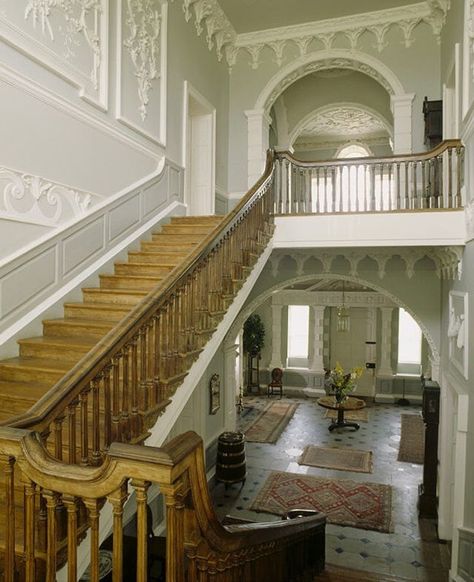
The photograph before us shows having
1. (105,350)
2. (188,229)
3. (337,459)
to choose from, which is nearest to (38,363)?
(105,350)

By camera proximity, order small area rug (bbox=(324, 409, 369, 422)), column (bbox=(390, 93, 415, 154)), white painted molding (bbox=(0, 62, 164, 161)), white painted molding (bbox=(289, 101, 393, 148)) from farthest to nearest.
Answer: small area rug (bbox=(324, 409, 369, 422))
white painted molding (bbox=(289, 101, 393, 148))
column (bbox=(390, 93, 415, 154))
white painted molding (bbox=(0, 62, 164, 161))

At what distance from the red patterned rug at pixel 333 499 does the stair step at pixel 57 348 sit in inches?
215

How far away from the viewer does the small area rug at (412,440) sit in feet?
33.1

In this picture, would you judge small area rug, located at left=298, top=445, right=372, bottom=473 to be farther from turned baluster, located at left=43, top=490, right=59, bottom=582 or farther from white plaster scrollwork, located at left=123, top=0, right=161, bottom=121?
turned baluster, located at left=43, top=490, right=59, bottom=582

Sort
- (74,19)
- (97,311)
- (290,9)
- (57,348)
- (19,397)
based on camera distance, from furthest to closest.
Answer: (290,9), (74,19), (97,311), (57,348), (19,397)

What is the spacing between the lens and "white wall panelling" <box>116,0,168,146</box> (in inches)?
217

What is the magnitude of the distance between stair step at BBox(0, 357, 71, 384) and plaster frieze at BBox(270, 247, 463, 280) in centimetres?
533

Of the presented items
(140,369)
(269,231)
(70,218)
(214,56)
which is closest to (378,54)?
(214,56)

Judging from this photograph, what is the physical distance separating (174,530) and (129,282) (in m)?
3.82

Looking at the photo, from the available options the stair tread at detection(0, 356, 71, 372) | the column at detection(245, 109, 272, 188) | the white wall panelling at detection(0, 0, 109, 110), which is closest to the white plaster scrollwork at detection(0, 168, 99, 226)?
the white wall panelling at detection(0, 0, 109, 110)

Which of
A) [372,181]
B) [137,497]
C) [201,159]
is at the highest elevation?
[201,159]

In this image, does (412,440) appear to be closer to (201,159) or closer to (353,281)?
(353,281)

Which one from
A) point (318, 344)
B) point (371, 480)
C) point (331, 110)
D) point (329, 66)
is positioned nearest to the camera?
point (329, 66)

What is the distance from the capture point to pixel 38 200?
4176 mm
